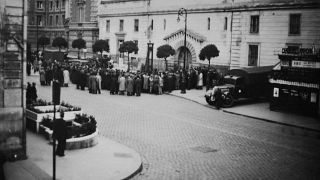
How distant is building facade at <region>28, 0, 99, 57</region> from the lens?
215 feet

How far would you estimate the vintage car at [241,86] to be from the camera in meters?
Result: 26.3

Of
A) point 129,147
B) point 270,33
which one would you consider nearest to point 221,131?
point 129,147

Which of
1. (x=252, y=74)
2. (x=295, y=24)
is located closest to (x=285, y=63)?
(x=252, y=74)

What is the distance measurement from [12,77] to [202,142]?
7.68m

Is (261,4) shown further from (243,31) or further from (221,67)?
(221,67)

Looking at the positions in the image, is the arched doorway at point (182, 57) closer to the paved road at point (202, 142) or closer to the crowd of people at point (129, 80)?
the crowd of people at point (129, 80)

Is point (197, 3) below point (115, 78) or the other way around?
the other way around

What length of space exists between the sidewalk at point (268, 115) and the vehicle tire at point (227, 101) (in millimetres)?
365

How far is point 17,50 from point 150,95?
18140mm

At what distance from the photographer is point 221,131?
19.4 m

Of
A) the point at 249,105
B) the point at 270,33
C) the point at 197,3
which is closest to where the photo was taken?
the point at 249,105

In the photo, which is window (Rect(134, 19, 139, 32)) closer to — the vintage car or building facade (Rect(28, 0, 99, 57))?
building facade (Rect(28, 0, 99, 57))

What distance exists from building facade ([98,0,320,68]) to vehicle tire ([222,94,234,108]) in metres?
11.4

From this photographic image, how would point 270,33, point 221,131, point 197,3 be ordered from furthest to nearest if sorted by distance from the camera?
point 197,3 → point 270,33 → point 221,131
